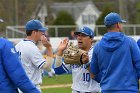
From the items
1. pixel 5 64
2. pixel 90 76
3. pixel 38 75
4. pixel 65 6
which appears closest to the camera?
pixel 5 64

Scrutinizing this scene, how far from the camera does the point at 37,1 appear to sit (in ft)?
239

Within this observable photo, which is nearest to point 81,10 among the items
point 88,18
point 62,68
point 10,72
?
point 88,18

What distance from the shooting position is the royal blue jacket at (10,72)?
18.7 feet

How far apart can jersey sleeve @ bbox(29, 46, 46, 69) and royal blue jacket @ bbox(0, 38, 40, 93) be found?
235 centimetres

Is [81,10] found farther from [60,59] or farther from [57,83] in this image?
[60,59]

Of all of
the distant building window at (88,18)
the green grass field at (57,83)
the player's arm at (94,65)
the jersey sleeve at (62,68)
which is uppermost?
the player's arm at (94,65)

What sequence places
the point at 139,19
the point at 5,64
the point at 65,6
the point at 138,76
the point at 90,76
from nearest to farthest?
the point at 5,64, the point at 138,76, the point at 90,76, the point at 139,19, the point at 65,6

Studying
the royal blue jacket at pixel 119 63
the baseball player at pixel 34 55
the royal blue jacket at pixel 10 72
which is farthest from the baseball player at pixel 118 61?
the royal blue jacket at pixel 10 72

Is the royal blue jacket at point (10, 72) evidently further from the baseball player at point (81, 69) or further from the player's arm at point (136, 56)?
the baseball player at point (81, 69)

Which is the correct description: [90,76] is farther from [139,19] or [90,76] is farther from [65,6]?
[65,6]

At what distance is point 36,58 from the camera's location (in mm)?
8211

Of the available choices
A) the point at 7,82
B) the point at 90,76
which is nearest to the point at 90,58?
the point at 90,76

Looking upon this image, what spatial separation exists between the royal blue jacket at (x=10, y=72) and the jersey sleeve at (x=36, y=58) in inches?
92.6

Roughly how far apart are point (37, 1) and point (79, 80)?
6514 cm
